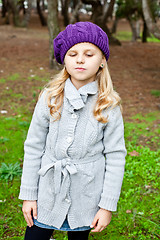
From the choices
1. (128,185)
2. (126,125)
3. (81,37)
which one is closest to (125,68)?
(126,125)

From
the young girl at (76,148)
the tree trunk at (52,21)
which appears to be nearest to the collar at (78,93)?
the young girl at (76,148)

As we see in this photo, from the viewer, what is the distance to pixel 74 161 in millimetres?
1763

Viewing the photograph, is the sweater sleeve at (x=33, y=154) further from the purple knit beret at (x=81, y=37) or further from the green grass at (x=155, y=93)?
the green grass at (x=155, y=93)

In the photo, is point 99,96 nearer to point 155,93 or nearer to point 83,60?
point 83,60

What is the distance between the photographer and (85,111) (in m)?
1.77

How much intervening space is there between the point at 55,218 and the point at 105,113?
0.75 m

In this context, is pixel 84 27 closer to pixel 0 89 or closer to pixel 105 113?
pixel 105 113

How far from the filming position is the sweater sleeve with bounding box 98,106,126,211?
177cm

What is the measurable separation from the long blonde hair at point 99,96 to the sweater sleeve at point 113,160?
0.20 feet

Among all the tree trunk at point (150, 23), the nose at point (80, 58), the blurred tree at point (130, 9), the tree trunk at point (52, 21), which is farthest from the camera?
the blurred tree at point (130, 9)

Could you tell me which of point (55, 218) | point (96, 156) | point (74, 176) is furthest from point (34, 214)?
point (96, 156)

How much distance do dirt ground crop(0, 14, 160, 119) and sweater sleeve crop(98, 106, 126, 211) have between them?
3.64m

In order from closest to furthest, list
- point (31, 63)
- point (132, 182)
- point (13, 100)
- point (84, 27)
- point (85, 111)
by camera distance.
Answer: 1. point (84, 27)
2. point (85, 111)
3. point (132, 182)
4. point (13, 100)
5. point (31, 63)

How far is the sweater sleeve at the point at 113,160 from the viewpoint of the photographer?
177 cm
